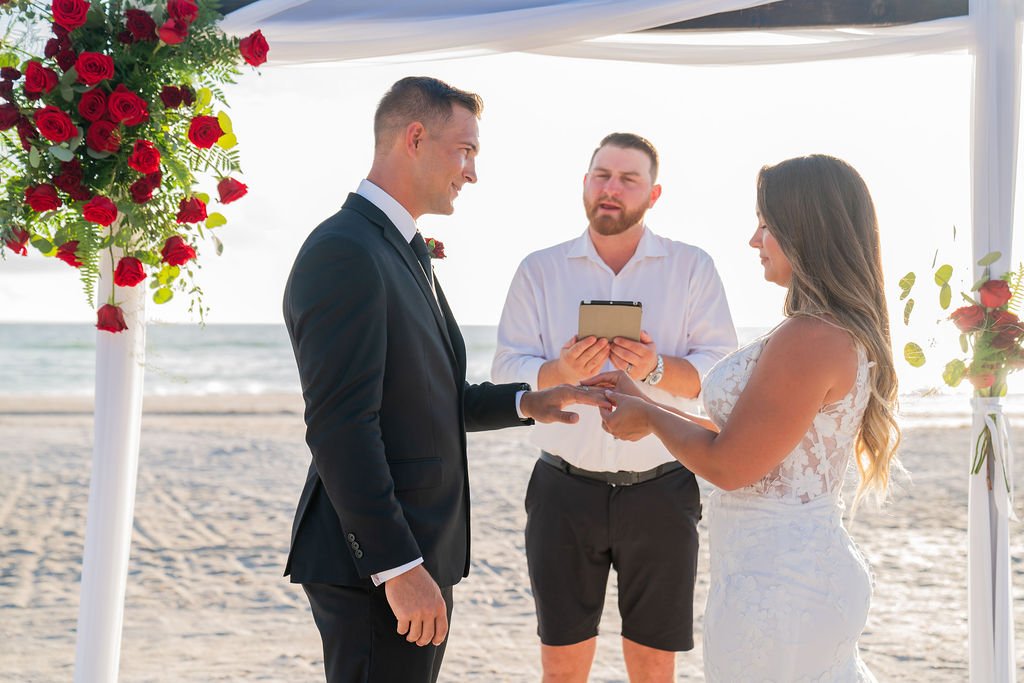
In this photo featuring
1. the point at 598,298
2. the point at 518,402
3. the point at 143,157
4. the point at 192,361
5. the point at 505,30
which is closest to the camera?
the point at 143,157

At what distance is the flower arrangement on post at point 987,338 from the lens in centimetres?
319

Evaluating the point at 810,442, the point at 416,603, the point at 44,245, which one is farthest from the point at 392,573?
the point at 44,245

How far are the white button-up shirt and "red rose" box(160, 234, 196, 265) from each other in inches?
46.7

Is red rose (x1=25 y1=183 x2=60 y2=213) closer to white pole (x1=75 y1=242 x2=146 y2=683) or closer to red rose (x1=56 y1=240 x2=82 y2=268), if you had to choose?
red rose (x1=56 y1=240 x2=82 y2=268)

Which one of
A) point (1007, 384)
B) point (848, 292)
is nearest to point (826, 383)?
point (848, 292)

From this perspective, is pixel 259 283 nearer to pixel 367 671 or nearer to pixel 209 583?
pixel 209 583

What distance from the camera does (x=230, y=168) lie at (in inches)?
124

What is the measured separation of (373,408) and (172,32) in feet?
4.72

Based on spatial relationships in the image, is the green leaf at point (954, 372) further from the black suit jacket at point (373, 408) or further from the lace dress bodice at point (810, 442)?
the black suit jacket at point (373, 408)

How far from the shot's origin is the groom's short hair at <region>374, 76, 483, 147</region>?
271cm

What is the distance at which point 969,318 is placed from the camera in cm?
320

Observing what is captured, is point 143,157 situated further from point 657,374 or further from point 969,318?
point 969,318

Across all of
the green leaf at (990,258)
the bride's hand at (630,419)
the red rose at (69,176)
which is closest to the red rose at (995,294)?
the green leaf at (990,258)

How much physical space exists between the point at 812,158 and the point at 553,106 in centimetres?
1903
